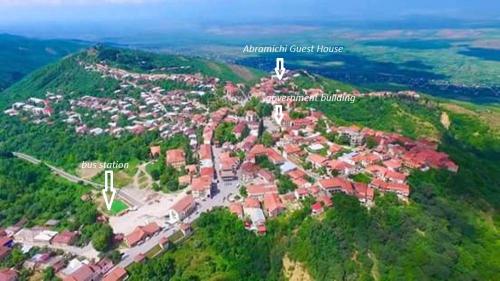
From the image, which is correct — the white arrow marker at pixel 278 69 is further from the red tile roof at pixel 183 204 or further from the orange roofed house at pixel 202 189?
the red tile roof at pixel 183 204

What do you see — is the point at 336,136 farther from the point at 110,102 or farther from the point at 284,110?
the point at 110,102

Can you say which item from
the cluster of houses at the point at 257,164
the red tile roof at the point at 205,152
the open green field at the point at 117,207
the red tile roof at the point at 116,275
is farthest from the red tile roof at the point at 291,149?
the red tile roof at the point at 116,275

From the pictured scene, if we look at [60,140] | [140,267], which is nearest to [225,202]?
[140,267]

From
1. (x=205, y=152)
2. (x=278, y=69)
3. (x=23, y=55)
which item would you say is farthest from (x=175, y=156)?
(x=23, y=55)

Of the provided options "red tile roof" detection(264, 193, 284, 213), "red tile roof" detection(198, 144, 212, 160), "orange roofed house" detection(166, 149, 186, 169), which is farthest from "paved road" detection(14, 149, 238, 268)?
"red tile roof" detection(264, 193, 284, 213)

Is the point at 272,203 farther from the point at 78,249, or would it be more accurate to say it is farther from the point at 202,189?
the point at 78,249

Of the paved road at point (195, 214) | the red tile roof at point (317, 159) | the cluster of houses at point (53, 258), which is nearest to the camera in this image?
the cluster of houses at point (53, 258)
